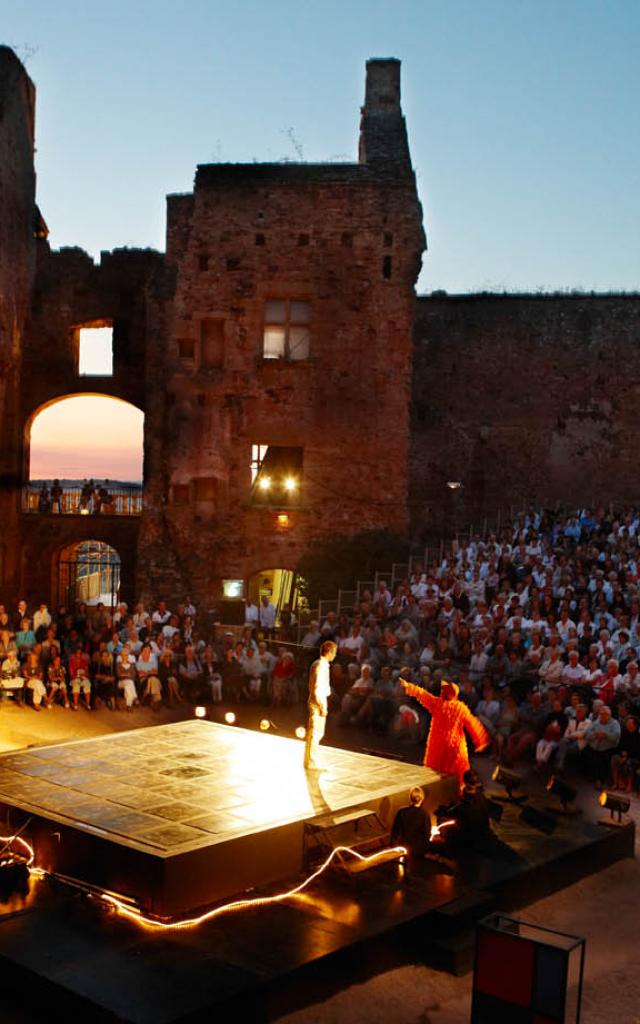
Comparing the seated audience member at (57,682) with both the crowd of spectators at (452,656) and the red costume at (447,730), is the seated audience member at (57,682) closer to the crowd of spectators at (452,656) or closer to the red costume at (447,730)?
the crowd of spectators at (452,656)

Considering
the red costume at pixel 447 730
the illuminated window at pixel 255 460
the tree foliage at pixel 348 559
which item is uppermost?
the illuminated window at pixel 255 460

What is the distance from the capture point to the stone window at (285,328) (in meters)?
23.6

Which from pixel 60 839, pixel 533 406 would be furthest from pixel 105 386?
pixel 60 839

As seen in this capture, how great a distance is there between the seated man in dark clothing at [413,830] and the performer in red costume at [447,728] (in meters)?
1.13

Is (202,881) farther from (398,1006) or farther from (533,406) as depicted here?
(533,406)

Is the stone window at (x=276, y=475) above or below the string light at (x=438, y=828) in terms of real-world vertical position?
above

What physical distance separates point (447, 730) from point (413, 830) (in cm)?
139

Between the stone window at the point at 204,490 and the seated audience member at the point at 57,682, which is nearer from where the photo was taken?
the seated audience member at the point at 57,682

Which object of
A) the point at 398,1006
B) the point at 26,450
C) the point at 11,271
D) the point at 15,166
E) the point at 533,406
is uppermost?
the point at 15,166

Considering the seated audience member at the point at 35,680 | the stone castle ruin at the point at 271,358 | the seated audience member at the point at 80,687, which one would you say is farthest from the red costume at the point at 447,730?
the stone castle ruin at the point at 271,358

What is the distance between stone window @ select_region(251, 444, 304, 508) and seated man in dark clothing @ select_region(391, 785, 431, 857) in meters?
14.5

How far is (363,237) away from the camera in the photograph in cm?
2345

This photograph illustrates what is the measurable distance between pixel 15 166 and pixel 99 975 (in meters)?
21.7

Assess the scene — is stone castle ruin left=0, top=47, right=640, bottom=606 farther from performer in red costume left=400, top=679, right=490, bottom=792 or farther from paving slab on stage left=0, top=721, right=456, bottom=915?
performer in red costume left=400, top=679, right=490, bottom=792
